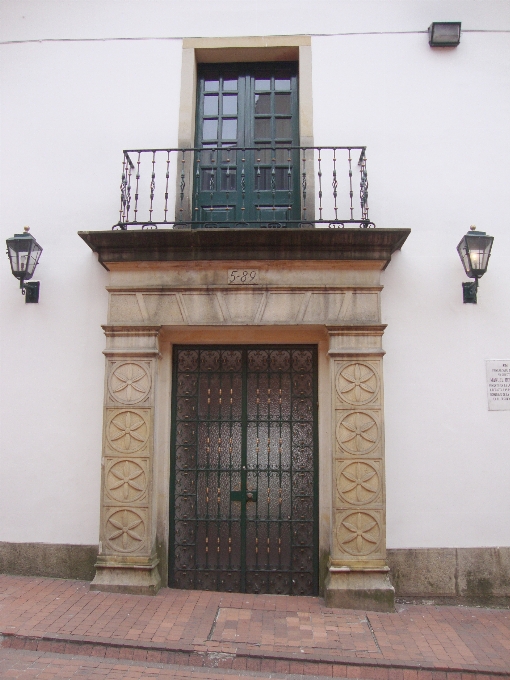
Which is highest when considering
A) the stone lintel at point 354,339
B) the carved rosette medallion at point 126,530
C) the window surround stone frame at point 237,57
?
the window surround stone frame at point 237,57

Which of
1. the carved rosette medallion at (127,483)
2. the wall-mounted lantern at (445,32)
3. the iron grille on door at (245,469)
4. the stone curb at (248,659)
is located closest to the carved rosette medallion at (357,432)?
the iron grille on door at (245,469)

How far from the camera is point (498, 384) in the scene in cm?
577

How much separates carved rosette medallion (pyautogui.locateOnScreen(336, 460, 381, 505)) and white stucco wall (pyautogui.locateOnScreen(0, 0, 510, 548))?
29cm

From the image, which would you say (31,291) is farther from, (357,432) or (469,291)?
(469,291)

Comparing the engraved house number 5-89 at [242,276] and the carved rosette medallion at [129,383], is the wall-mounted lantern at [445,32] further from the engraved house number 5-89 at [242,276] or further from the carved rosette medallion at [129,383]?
the carved rosette medallion at [129,383]

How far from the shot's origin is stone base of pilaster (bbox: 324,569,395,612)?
17.1ft

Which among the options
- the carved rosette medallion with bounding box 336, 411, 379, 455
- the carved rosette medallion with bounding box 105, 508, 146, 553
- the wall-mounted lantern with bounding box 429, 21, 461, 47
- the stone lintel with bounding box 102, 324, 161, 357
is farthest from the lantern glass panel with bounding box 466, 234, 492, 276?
the carved rosette medallion with bounding box 105, 508, 146, 553

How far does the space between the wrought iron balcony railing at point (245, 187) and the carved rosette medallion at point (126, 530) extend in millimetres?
3238

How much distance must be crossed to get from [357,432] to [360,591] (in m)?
1.62

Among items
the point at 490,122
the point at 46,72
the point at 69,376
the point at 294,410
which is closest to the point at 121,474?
the point at 69,376

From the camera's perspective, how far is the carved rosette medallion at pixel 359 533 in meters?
5.38

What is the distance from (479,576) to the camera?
553cm

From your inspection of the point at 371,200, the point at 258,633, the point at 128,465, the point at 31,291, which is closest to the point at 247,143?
the point at 371,200

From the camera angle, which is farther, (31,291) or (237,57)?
(237,57)
